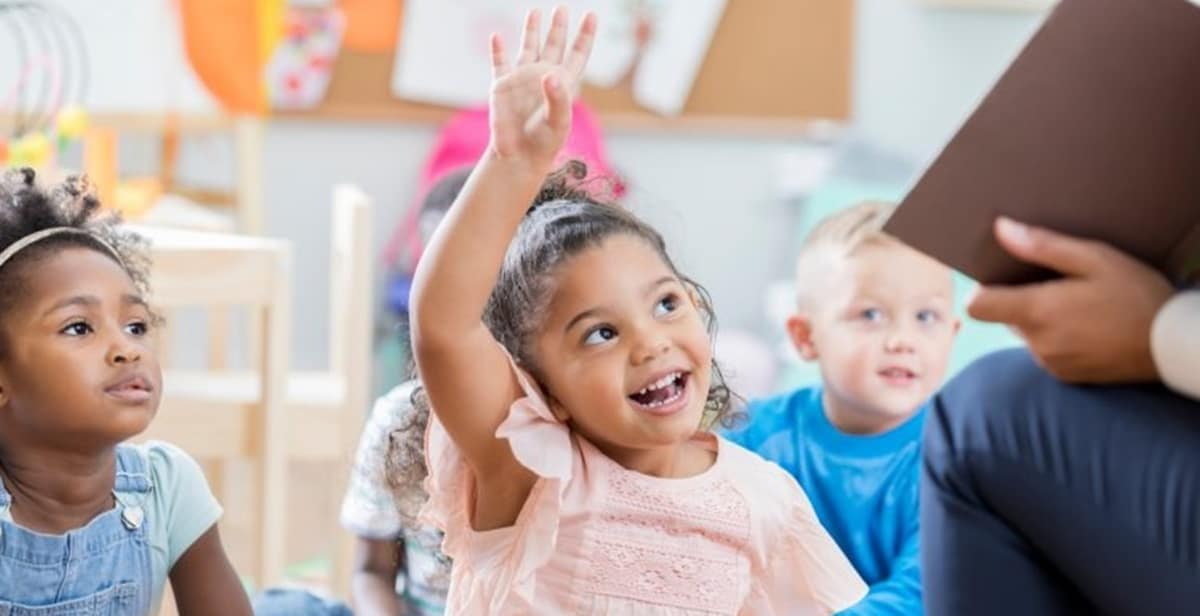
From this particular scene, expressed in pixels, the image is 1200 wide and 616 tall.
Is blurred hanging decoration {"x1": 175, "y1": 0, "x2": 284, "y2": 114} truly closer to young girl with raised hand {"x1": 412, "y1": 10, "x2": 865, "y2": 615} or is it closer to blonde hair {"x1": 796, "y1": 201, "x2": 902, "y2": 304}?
blonde hair {"x1": 796, "y1": 201, "x2": 902, "y2": 304}

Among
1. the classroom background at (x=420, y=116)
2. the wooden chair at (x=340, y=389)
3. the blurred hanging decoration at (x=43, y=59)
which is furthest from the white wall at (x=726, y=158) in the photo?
the wooden chair at (x=340, y=389)

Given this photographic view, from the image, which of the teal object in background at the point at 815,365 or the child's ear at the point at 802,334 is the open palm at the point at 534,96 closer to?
the child's ear at the point at 802,334

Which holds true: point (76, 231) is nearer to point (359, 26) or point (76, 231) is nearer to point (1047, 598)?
point (1047, 598)

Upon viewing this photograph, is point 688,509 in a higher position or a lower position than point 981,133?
lower

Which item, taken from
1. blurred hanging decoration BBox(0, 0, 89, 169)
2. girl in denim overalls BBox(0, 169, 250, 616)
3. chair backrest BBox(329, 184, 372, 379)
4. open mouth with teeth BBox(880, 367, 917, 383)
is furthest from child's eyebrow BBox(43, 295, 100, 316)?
blurred hanging decoration BBox(0, 0, 89, 169)

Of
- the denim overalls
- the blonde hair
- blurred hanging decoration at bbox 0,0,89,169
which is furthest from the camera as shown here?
blurred hanging decoration at bbox 0,0,89,169

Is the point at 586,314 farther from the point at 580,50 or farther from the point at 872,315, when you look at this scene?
the point at 872,315

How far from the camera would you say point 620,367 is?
1377 mm

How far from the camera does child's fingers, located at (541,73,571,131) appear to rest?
4.01ft

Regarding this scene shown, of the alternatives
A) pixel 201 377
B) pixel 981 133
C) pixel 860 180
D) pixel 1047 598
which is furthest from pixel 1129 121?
pixel 860 180

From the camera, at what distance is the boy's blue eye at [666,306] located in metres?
1.41

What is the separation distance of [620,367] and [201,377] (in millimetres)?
1685

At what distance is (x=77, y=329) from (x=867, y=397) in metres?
Result: 0.84

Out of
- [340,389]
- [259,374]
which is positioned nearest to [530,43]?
[259,374]
